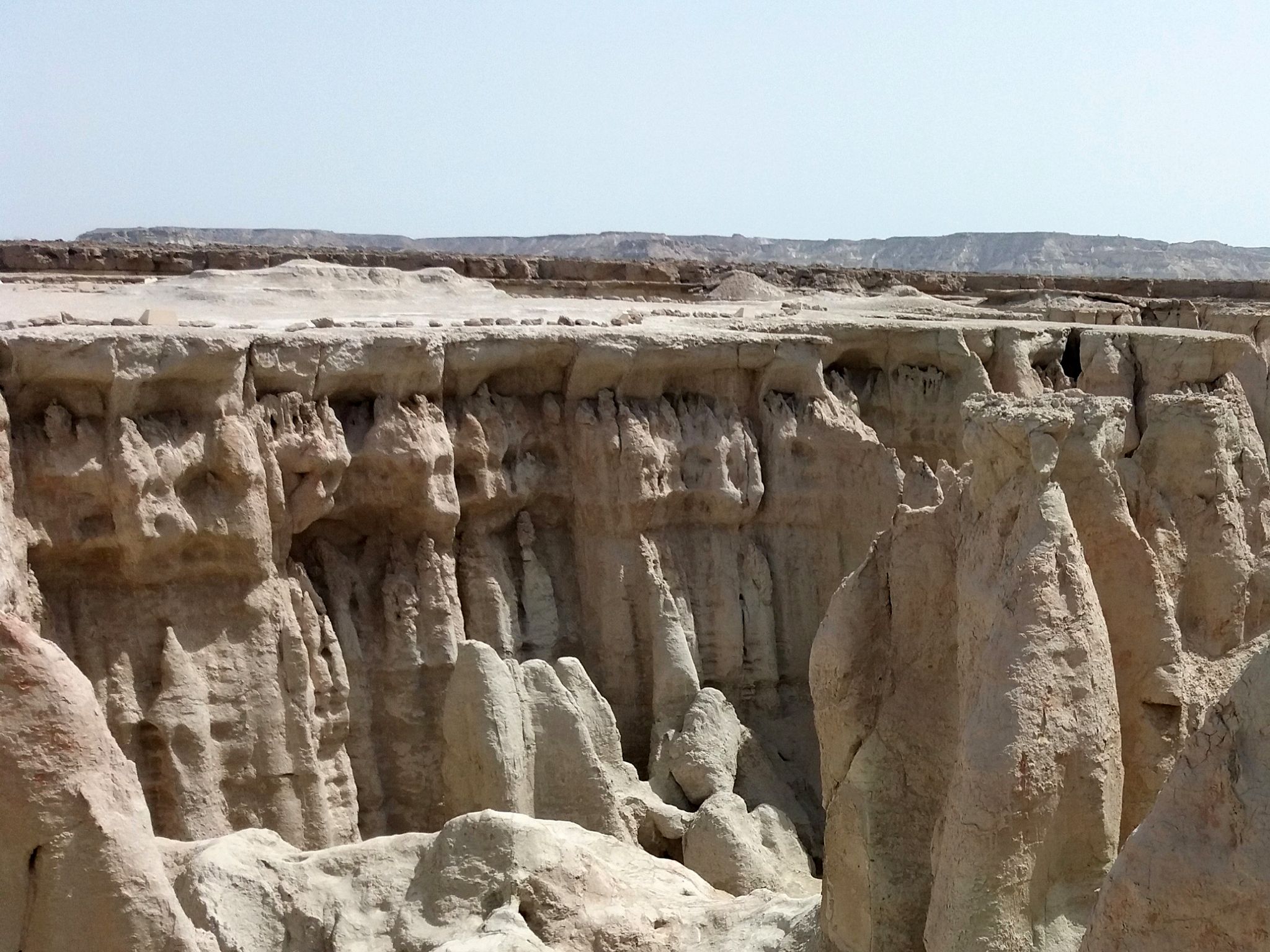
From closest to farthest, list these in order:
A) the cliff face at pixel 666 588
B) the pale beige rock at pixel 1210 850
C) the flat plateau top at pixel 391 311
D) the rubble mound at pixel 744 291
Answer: the pale beige rock at pixel 1210 850 < the cliff face at pixel 666 588 < the flat plateau top at pixel 391 311 < the rubble mound at pixel 744 291

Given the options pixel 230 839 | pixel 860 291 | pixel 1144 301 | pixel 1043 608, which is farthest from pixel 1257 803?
pixel 860 291

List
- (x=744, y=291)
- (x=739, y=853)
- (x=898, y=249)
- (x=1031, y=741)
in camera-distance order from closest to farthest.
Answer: (x=1031, y=741), (x=739, y=853), (x=744, y=291), (x=898, y=249)

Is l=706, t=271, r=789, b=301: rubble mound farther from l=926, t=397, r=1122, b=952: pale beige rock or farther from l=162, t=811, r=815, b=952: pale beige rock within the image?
l=926, t=397, r=1122, b=952: pale beige rock

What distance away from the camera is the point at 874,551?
688 cm

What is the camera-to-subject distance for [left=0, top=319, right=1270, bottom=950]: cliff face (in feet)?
19.3

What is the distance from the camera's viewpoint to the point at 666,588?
12633 mm

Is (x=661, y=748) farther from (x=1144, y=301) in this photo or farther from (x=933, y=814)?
(x=1144, y=301)

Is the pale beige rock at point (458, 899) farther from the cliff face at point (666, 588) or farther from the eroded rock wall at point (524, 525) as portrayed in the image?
the eroded rock wall at point (524, 525)

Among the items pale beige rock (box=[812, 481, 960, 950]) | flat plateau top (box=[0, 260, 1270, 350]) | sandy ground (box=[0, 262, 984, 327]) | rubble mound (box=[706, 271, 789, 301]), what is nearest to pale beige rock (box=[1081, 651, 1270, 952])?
pale beige rock (box=[812, 481, 960, 950])

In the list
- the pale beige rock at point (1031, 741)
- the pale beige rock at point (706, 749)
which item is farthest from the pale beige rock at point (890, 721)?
the pale beige rock at point (706, 749)

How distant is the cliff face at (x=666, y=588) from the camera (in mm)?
5895

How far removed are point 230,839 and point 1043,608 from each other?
14.1 feet

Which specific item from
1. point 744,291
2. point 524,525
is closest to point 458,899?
point 524,525

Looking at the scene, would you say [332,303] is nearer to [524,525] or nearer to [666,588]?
[524,525]
